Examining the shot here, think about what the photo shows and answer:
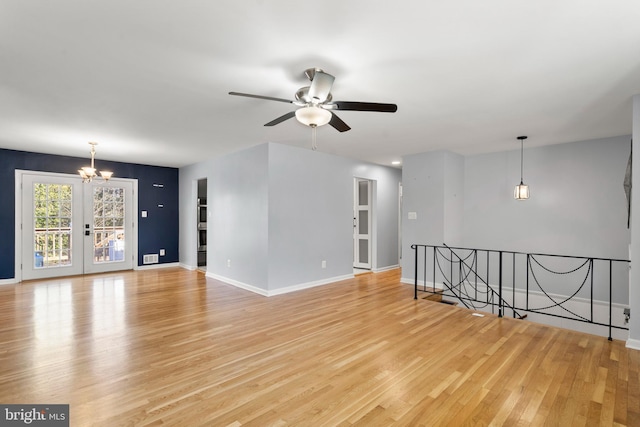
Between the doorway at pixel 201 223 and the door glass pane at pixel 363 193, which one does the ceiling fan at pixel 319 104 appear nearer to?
the door glass pane at pixel 363 193

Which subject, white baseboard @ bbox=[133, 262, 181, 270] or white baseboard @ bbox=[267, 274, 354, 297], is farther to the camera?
white baseboard @ bbox=[133, 262, 181, 270]

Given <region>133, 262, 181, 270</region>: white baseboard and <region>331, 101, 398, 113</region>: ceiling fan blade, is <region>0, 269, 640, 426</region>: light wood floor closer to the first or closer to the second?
<region>331, 101, 398, 113</region>: ceiling fan blade

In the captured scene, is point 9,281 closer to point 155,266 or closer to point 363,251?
point 155,266

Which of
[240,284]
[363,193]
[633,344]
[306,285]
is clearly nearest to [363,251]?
[363,193]

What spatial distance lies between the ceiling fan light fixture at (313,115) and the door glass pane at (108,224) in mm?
6507

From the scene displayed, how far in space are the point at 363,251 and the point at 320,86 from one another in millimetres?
5568

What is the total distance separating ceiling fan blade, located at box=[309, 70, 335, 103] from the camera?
243 cm

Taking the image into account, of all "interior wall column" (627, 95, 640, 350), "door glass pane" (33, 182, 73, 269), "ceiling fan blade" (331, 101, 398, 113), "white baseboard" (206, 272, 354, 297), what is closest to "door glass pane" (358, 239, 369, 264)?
"white baseboard" (206, 272, 354, 297)

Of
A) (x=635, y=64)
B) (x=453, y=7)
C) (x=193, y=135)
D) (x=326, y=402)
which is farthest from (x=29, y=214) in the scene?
(x=635, y=64)

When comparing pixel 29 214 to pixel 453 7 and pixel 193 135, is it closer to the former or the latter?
pixel 193 135

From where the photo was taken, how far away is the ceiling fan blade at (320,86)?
2434 mm

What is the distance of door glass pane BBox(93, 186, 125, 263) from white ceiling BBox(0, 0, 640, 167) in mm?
2897

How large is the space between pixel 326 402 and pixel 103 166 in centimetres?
717

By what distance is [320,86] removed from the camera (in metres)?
2.49
